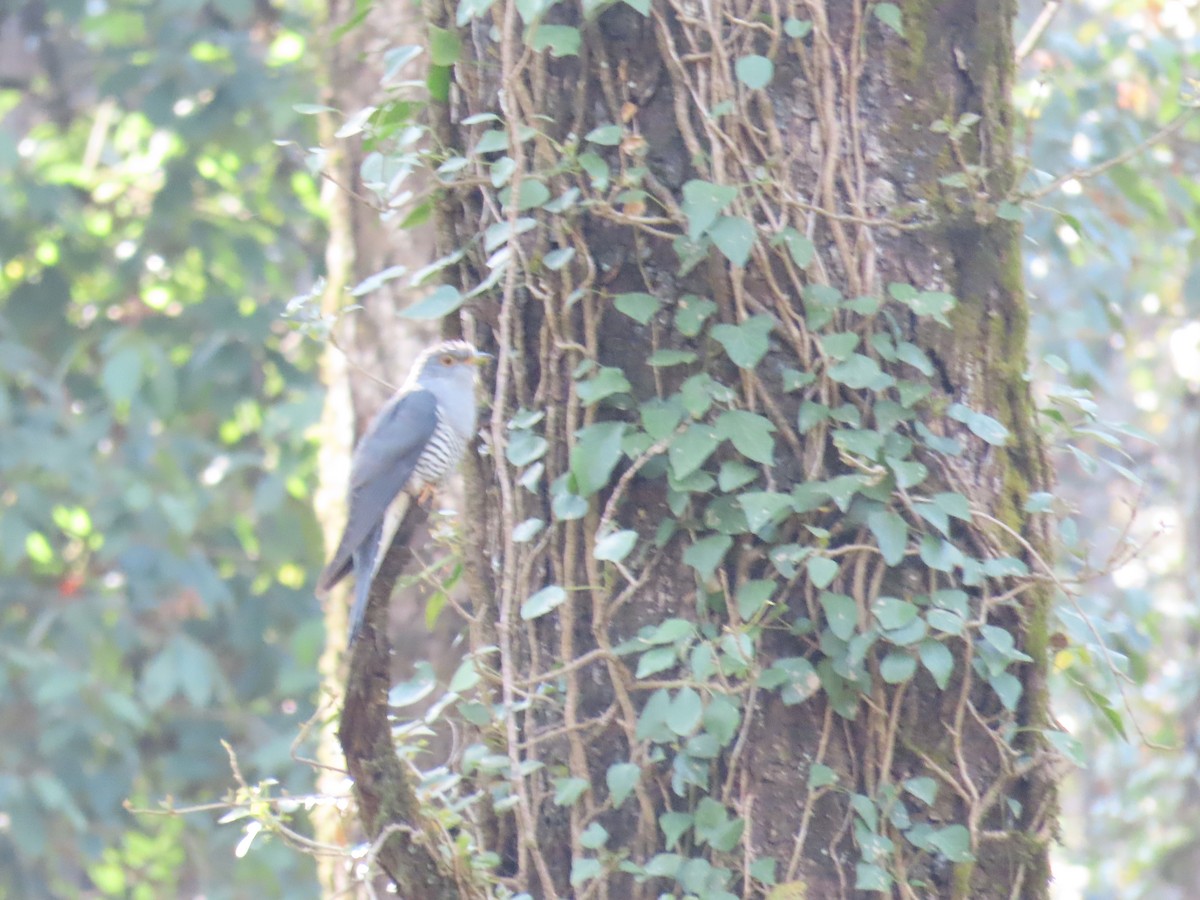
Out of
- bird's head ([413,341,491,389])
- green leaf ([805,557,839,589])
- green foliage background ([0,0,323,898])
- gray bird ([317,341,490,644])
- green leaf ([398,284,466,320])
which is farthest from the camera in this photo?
green foliage background ([0,0,323,898])

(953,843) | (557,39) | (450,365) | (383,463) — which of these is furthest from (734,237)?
(383,463)

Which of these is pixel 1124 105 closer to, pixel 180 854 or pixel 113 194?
pixel 113 194

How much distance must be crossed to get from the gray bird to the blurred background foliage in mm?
2937

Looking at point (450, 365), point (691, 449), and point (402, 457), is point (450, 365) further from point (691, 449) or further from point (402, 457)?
point (691, 449)

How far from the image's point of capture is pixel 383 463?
3.21 meters

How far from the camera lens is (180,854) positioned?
844cm

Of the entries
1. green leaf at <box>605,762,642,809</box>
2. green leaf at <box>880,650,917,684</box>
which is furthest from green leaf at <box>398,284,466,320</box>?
green leaf at <box>880,650,917,684</box>

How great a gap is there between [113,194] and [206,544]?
1964 millimetres

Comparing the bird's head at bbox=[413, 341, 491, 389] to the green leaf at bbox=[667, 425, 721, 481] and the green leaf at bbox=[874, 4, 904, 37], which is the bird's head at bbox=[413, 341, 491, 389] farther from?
the green leaf at bbox=[874, 4, 904, 37]

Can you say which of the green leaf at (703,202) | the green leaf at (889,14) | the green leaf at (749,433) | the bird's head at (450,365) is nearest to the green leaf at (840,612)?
the green leaf at (749,433)

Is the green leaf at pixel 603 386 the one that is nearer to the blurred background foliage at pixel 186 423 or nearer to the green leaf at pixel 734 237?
the green leaf at pixel 734 237

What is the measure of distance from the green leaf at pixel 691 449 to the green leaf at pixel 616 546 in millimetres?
120

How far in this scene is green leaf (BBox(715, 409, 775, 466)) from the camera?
82.6 inches

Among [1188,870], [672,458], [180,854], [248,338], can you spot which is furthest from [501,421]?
[180,854]
